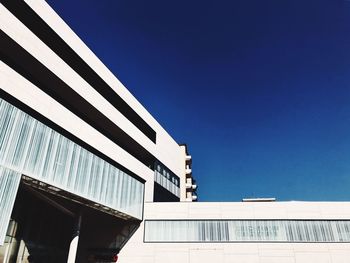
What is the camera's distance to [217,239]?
95.2 feet

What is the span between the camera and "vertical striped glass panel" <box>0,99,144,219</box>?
52.9 feet

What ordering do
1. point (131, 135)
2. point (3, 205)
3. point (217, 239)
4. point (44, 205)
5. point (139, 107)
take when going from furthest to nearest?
point (139, 107), point (131, 135), point (217, 239), point (44, 205), point (3, 205)

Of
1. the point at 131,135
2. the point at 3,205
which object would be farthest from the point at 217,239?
the point at 3,205

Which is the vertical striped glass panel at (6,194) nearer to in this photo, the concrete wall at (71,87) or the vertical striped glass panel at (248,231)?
the concrete wall at (71,87)

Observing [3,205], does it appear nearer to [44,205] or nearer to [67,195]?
[67,195]

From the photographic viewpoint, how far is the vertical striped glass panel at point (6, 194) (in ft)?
47.2

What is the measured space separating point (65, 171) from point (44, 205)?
20.8 feet

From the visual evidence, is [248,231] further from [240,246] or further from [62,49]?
[62,49]

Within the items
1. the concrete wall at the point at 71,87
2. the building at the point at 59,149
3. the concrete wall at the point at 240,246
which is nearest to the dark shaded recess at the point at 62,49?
the building at the point at 59,149

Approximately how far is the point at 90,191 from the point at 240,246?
1578cm

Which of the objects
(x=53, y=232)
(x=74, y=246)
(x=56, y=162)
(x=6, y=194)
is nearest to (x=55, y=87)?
(x=56, y=162)

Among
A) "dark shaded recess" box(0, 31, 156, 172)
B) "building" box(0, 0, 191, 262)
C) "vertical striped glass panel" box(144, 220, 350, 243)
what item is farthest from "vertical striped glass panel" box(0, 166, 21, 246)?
"vertical striped glass panel" box(144, 220, 350, 243)

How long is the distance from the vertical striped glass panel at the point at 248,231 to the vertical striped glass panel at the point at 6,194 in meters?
17.3

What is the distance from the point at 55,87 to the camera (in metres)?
24.3
